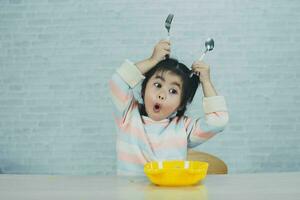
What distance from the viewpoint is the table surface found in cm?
94

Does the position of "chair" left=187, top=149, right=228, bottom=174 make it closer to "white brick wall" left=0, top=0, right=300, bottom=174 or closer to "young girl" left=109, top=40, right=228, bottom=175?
"young girl" left=109, top=40, right=228, bottom=175

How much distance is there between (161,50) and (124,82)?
16 cm

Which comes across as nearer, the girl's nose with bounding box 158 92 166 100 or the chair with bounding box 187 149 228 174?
the girl's nose with bounding box 158 92 166 100

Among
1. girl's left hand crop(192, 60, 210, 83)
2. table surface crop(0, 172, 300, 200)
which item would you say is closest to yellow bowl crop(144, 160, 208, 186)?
table surface crop(0, 172, 300, 200)

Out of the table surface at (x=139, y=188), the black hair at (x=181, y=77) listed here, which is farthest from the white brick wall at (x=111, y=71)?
the table surface at (x=139, y=188)

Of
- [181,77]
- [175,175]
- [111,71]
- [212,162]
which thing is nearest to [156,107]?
[181,77]

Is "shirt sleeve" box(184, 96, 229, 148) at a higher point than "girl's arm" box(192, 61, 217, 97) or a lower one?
lower

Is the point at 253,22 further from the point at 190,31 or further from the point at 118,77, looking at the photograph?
the point at 118,77

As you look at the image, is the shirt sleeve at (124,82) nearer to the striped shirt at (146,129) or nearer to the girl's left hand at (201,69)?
the striped shirt at (146,129)

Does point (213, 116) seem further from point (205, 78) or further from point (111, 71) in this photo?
point (111, 71)

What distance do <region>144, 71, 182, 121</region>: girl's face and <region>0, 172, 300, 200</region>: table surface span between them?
1.05 ft

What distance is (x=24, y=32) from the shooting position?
10.2 ft

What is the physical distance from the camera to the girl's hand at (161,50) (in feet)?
4.74

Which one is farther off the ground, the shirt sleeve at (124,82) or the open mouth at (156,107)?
the shirt sleeve at (124,82)
